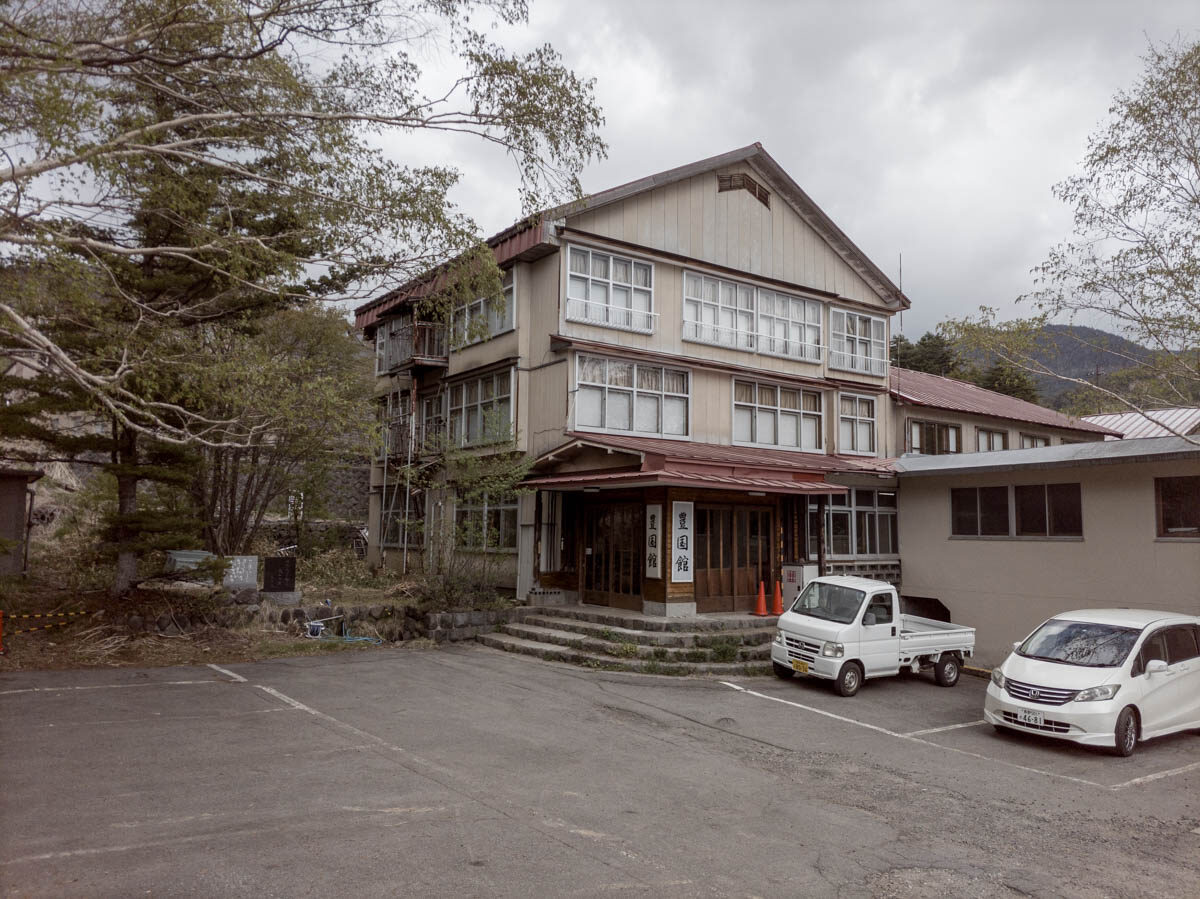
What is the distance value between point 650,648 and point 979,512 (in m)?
10.8

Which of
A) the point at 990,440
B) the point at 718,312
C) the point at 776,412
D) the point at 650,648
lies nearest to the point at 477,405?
the point at 718,312

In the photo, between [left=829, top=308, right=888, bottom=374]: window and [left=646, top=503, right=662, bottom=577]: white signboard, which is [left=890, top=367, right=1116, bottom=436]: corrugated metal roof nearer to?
[left=829, top=308, right=888, bottom=374]: window

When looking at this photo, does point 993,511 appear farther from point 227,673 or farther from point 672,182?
point 227,673

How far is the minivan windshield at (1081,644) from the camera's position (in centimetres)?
1042

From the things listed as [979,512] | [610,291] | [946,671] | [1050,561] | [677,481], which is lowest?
[946,671]

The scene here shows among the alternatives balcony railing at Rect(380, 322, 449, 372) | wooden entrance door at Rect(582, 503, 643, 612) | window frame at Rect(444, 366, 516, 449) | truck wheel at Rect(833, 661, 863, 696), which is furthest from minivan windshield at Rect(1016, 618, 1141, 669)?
balcony railing at Rect(380, 322, 449, 372)

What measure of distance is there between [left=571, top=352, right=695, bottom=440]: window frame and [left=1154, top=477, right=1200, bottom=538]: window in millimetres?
10327

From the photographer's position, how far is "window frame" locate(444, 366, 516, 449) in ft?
61.5

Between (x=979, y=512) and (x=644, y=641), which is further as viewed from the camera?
(x=979, y=512)

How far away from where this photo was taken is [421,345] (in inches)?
881

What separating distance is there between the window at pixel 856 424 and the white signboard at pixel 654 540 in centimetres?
902

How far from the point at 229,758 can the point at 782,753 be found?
6173 mm

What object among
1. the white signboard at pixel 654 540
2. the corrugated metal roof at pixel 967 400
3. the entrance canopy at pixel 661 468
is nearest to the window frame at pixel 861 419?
the corrugated metal roof at pixel 967 400

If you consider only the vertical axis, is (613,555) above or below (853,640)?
above
